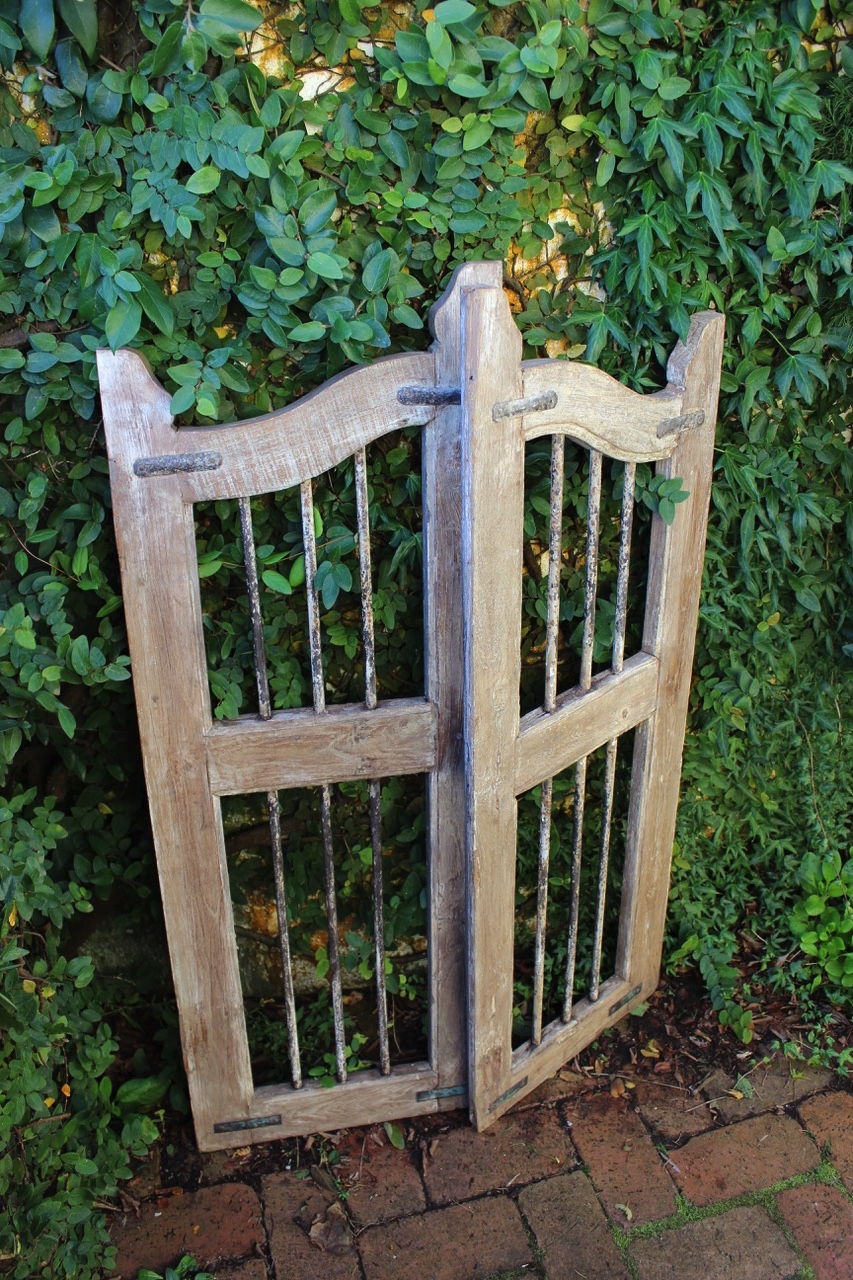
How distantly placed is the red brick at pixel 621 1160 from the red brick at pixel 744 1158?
72 mm

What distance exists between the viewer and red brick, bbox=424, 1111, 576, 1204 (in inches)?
111

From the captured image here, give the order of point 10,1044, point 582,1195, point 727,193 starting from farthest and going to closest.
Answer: point 582,1195 < point 727,193 < point 10,1044

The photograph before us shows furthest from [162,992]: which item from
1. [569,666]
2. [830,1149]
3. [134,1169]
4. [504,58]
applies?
[504,58]

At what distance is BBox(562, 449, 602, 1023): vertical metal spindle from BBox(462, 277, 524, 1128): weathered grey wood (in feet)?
0.88

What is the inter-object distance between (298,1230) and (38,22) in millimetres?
2733

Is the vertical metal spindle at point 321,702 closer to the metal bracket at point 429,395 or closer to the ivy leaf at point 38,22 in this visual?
the metal bracket at point 429,395

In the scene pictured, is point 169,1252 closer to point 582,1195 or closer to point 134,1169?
point 134,1169

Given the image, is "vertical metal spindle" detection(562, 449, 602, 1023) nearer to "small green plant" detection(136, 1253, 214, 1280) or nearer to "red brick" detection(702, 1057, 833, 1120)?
"red brick" detection(702, 1057, 833, 1120)

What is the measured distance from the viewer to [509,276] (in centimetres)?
258

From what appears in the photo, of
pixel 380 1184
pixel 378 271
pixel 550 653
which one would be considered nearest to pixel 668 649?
pixel 550 653

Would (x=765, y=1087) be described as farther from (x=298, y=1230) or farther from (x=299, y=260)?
(x=299, y=260)

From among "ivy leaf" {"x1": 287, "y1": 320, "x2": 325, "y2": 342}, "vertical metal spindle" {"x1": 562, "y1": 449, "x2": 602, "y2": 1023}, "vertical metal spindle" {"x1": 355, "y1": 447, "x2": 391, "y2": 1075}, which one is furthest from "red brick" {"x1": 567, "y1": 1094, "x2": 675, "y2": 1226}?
"ivy leaf" {"x1": 287, "y1": 320, "x2": 325, "y2": 342}

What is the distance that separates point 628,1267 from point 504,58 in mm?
2742

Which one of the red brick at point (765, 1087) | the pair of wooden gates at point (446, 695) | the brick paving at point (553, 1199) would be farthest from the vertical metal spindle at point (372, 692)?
the red brick at point (765, 1087)
